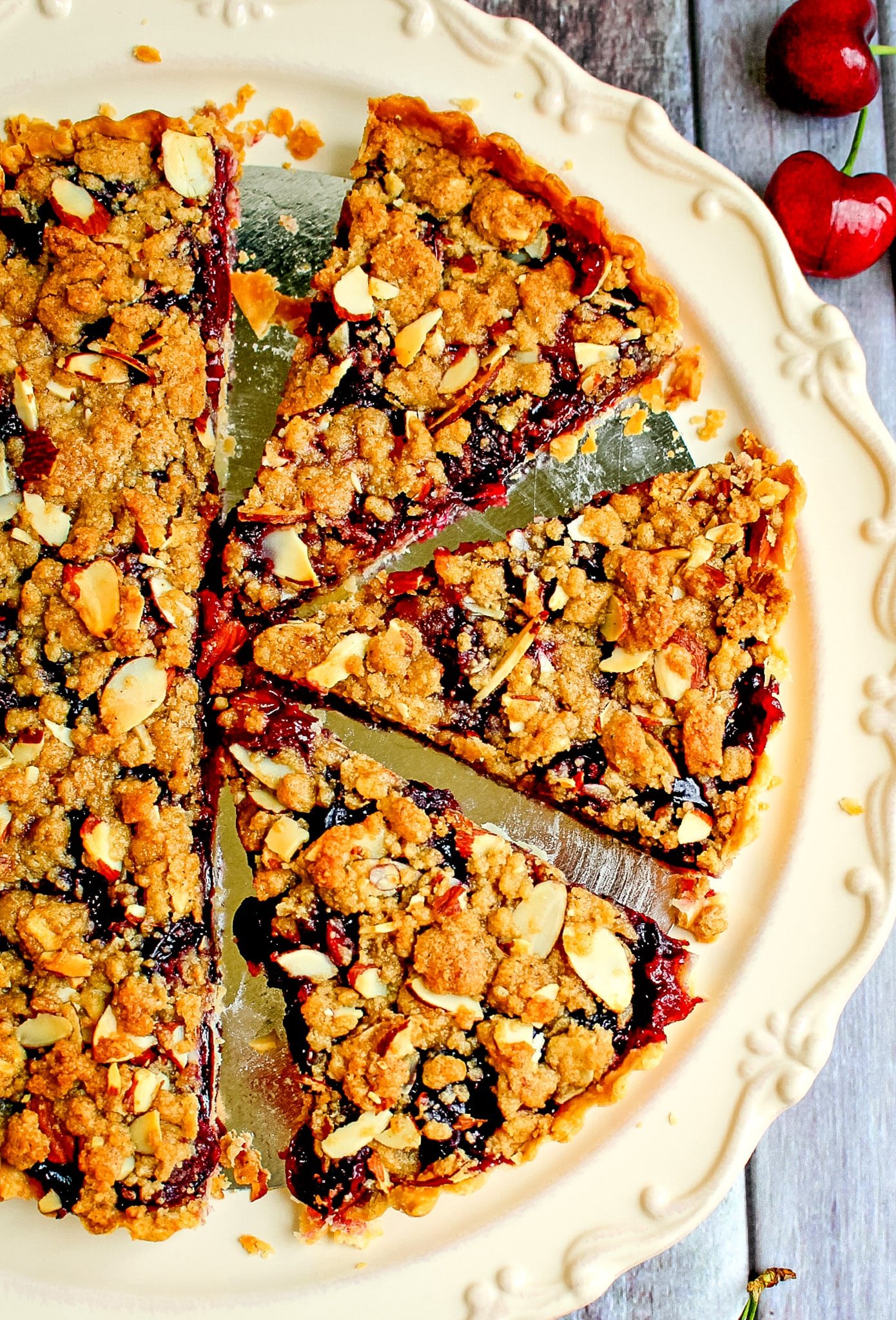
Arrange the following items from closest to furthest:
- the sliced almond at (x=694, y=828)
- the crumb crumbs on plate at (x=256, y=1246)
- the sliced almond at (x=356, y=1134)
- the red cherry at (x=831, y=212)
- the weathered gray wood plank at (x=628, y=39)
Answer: the sliced almond at (x=356, y=1134)
the sliced almond at (x=694, y=828)
the crumb crumbs on plate at (x=256, y=1246)
the red cherry at (x=831, y=212)
the weathered gray wood plank at (x=628, y=39)

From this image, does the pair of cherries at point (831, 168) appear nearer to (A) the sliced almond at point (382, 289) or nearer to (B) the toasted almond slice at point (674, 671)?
(A) the sliced almond at point (382, 289)

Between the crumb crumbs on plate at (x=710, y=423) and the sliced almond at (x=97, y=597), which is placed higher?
the crumb crumbs on plate at (x=710, y=423)

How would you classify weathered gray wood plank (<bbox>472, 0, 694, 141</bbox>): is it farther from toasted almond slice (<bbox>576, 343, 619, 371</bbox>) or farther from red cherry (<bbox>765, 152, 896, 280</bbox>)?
toasted almond slice (<bbox>576, 343, 619, 371</bbox>)

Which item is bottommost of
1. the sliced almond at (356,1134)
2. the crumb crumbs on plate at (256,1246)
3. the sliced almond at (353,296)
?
the crumb crumbs on plate at (256,1246)

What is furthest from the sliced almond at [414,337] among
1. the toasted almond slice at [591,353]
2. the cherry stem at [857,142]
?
the cherry stem at [857,142]

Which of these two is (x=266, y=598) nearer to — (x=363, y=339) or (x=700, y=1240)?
(x=363, y=339)

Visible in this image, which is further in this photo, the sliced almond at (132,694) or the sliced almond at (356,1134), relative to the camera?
the sliced almond at (132,694)

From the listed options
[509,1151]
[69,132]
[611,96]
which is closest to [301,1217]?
[509,1151]

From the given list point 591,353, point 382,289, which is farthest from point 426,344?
point 591,353
